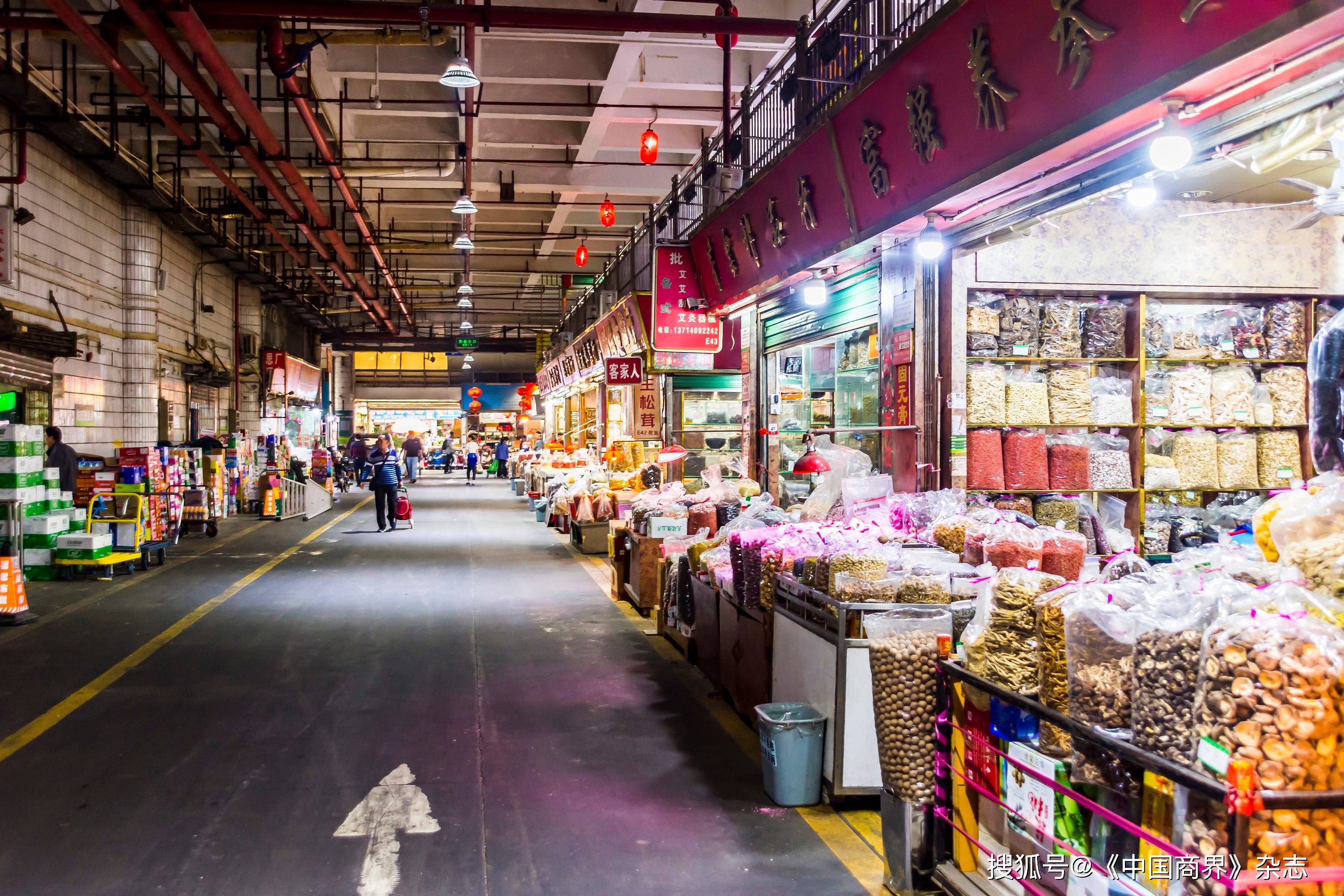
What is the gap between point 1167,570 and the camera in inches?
121

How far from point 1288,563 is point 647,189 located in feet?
47.9

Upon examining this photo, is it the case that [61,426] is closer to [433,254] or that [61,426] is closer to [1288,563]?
[433,254]

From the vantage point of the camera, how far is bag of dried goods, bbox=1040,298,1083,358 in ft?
23.7

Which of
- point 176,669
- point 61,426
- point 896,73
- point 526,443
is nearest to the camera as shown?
point 896,73

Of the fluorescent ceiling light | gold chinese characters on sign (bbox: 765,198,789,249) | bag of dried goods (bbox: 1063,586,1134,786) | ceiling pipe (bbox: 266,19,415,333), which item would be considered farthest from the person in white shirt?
bag of dried goods (bbox: 1063,586,1134,786)

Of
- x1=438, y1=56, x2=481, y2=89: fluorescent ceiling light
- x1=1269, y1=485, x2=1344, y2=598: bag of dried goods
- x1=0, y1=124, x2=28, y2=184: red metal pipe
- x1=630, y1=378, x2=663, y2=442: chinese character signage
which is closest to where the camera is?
x1=1269, y1=485, x2=1344, y2=598: bag of dried goods

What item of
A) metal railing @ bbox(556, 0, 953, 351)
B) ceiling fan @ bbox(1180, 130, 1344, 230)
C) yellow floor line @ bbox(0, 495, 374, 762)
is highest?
metal railing @ bbox(556, 0, 953, 351)

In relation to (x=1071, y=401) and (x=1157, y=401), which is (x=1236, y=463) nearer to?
(x=1157, y=401)

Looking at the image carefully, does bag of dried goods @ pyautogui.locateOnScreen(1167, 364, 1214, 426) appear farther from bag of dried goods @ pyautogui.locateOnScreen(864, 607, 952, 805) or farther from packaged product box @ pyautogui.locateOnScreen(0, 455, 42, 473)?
packaged product box @ pyautogui.locateOnScreen(0, 455, 42, 473)

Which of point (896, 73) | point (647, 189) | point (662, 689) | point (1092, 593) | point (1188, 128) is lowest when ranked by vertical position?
point (662, 689)

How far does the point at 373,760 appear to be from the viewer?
499 centimetres

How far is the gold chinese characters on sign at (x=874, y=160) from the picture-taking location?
6004mm

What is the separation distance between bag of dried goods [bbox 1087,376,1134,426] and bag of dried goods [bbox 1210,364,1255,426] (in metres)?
0.67

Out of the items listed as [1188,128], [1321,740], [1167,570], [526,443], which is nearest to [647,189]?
[1188,128]
